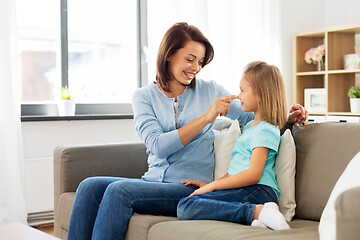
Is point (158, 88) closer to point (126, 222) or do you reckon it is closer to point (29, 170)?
point (126, 222)

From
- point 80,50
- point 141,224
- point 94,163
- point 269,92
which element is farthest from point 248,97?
point 80,50

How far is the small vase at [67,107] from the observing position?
3211 mm

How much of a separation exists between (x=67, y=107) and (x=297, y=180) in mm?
1881

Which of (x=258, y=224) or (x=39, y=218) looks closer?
(x=258, y=224)

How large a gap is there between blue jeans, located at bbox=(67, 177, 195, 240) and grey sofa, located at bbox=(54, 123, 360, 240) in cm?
5

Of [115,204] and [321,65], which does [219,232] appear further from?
[321,65]

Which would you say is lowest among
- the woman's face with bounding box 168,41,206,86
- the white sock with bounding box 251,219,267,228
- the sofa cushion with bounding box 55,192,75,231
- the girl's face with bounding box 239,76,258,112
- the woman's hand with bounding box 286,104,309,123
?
the sofa cushion with bounding box 55,192,75,231

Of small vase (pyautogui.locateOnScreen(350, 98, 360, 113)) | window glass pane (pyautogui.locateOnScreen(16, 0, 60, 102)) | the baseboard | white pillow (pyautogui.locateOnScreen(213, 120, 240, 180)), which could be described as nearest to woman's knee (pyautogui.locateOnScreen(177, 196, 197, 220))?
white pillow (pyautogui.locateOnScreen(213, 120, 240, 180))

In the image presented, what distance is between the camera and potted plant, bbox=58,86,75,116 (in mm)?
3213

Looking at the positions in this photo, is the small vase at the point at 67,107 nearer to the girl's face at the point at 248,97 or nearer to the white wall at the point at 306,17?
the girl's face at the point at 248,97

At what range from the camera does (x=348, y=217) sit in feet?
3.30

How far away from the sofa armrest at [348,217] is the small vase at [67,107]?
2474mm

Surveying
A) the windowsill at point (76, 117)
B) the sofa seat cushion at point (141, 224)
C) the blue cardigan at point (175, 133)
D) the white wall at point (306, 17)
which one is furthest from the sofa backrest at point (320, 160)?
the white wall at point (306, 17)

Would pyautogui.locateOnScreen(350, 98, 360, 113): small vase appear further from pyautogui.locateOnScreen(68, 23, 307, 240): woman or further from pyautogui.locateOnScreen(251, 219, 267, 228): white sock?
pyautogui.locateOnScreen(251, 219, 267, 228): white sock
